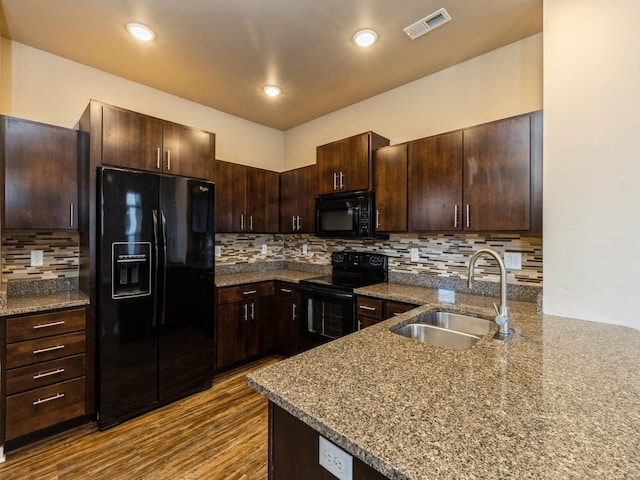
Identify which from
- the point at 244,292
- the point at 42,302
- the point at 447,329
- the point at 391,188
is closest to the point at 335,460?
the point at 447,329

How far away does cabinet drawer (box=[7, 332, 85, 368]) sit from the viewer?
1.87 m

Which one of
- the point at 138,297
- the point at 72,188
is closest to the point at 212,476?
the point at 138,297

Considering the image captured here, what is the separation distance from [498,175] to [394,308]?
120 cm

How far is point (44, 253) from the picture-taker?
2.38 meters

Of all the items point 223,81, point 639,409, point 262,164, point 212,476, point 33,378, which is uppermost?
point 223,81

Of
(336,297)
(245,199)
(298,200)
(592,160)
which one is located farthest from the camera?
(298,200)

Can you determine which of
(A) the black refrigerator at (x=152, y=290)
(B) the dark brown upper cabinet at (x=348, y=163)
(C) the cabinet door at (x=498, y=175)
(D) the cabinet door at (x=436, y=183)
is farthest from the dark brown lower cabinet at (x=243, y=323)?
(C) the cabinet door at (x=498, y=175)

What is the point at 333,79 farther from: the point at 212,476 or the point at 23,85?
the point at 212,476

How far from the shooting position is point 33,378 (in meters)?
1.92

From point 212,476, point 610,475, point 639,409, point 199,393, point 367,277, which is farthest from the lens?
point 367,277

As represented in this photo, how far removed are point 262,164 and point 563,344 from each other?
A: 11.7 feet

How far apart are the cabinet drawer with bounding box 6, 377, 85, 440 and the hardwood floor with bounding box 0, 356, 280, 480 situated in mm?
153

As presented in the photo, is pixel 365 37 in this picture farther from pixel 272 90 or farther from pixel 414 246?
pixel 414 246

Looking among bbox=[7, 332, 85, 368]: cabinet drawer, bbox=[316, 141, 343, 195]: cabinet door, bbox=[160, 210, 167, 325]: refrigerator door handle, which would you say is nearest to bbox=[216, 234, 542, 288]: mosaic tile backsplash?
bbox=[316, 141, 343, 195]: cabinet door
